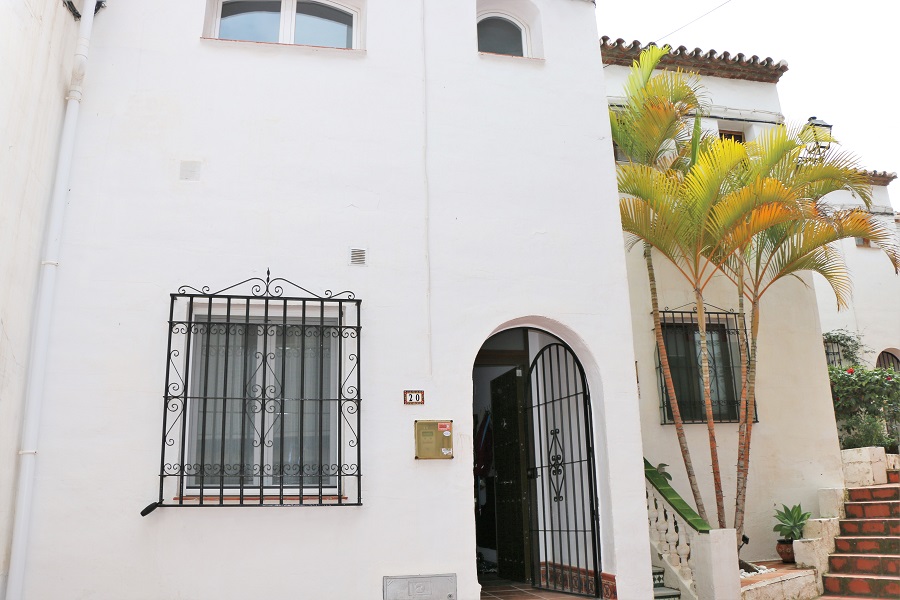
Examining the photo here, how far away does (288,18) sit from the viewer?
6844 millimetres

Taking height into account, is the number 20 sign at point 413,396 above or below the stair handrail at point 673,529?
above

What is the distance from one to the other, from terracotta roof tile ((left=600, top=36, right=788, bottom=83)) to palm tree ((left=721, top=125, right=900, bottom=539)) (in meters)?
2.26

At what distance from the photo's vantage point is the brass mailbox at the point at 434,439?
5.74 meters

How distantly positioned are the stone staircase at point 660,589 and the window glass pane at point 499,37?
5249 millimetres

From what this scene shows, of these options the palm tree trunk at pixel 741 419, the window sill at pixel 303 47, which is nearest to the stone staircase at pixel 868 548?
the palm tree trunk at pixel 741 419

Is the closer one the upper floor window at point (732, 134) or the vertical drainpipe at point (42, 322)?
the vertical drainpipe at point (42, 322)

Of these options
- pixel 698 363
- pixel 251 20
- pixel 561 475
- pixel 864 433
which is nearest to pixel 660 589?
pixel 561 475

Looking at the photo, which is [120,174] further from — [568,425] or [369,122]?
[568,425]

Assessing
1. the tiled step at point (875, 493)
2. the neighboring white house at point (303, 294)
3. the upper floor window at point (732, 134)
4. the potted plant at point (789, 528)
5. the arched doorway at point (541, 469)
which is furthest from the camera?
the upper floor window at point (732, 134)

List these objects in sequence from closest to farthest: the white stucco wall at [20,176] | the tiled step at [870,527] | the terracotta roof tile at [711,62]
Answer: the white stucco wall at [20,176], the tiled step at [870,527], the terracotta roof tile at [711,62]

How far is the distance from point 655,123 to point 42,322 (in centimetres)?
619

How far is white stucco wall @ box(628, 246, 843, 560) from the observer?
338 inches

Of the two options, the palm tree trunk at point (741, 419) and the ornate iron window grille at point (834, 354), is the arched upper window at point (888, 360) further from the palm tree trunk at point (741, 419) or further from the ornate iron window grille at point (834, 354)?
the palm tree trunk at point (741, 419)

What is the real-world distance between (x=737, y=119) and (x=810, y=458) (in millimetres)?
4597
